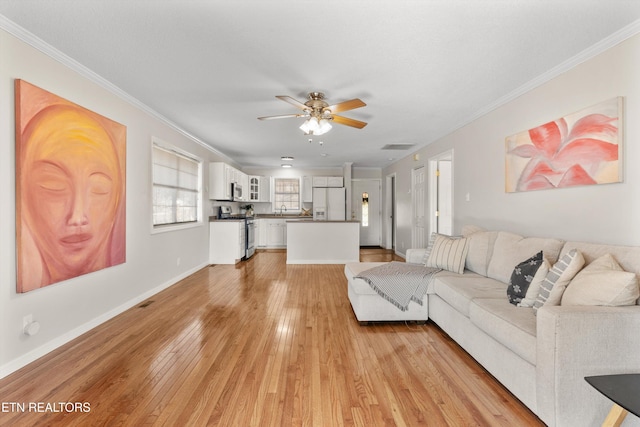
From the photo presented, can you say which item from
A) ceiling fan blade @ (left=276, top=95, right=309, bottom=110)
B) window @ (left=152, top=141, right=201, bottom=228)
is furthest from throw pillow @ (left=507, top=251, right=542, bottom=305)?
window @ (left=152, top=141, right=201, bottom=228)

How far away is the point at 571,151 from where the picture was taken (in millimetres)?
2529

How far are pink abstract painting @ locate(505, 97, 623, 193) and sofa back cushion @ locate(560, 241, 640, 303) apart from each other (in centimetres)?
50

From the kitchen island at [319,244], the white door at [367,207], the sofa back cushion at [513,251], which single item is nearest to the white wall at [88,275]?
the kitchen island at [319,244]

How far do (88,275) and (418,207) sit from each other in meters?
5.54

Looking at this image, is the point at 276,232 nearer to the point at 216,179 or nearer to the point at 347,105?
the point at 216,179

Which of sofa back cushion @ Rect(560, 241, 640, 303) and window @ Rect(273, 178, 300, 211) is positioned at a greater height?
window @ Rect(273, 178, 300, 211)

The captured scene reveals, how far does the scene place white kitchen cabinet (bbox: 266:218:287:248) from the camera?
869 centimetres

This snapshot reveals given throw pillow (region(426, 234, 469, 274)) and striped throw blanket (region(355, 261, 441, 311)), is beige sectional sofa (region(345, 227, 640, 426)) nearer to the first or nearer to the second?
striped throw blanket (region(355, 261, 441, 311))

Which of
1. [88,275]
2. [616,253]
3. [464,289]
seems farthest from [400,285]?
[88,275]

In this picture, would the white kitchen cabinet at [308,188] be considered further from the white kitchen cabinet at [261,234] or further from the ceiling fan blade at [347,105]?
the ceiling fan blade at [347,105]

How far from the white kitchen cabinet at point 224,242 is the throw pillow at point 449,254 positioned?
4161 mm

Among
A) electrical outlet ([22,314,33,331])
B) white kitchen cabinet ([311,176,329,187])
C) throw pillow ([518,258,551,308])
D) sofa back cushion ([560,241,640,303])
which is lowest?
electrical outlet ([22,314,33,331])

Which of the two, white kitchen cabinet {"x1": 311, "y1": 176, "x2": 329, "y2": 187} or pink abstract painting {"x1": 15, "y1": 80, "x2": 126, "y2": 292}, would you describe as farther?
white kitchen cabinet {"x1": 311, "y1": 176, "x2": 329, "y2": 187}

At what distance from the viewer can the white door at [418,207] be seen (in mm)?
6016
